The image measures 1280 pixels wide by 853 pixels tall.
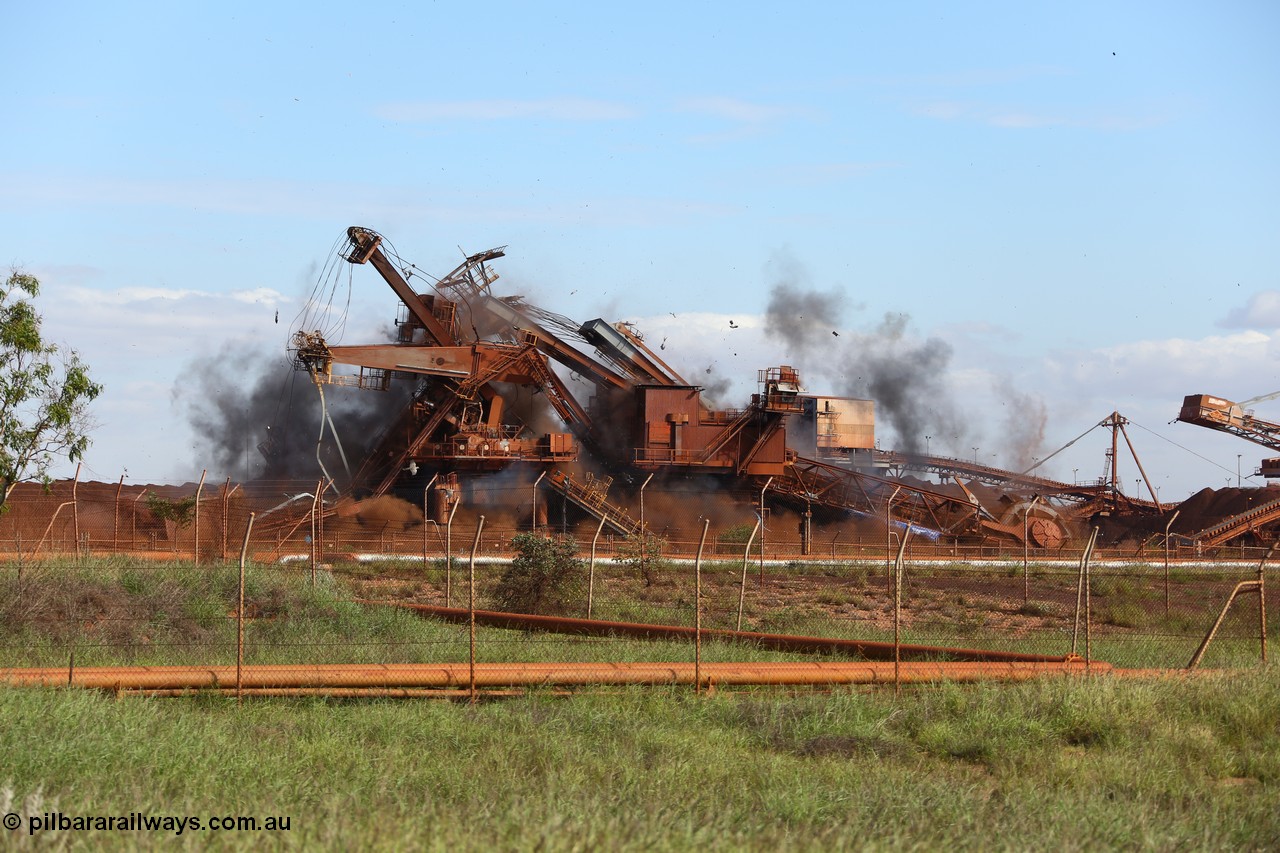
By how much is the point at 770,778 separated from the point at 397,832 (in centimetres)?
395

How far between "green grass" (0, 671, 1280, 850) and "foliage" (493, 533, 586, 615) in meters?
11.4

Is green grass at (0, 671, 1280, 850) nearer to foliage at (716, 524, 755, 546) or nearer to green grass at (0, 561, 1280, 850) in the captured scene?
green grass at (0, 561, 1280, 850)

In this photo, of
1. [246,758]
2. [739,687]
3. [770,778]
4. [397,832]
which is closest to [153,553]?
[739,687]

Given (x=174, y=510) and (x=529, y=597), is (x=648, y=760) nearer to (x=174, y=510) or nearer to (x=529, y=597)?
(x=529, y=597)

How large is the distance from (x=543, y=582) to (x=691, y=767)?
15.1 metres

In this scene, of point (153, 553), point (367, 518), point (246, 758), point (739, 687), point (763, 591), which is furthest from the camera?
point (367, 518)

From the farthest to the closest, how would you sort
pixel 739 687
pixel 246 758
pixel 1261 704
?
pixel 739 687 < pixel 1261 704 < pixel 246 758

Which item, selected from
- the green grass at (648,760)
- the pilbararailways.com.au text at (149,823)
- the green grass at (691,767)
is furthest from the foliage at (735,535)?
the pilbararailways.com.au text at (149,823)

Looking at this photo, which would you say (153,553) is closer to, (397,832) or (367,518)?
(367,518)

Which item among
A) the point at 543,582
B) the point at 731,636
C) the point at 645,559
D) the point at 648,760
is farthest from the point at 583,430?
the point at 648,760

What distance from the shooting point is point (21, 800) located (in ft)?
22.9

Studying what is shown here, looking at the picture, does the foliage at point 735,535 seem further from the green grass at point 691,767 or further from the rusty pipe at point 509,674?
the green grass at point 691,767

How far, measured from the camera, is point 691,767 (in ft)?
30.9

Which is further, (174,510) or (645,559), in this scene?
(174,510)
